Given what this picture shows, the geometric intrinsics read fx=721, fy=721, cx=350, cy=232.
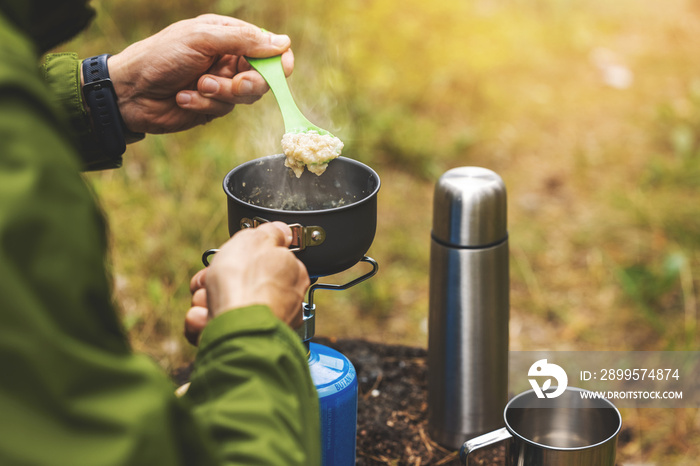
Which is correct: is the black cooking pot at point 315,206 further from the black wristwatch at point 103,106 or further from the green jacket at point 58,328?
the green jacket at point 58,328

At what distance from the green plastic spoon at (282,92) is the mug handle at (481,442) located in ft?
2.80

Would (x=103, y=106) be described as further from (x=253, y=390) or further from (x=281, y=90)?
(x=253, y=390)

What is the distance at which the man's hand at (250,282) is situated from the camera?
1196 millimetres

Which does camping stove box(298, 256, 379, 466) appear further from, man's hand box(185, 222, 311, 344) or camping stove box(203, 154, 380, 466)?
man's hand box(185, 222, 311, 344)

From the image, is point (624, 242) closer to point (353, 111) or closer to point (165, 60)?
point (353, 111)

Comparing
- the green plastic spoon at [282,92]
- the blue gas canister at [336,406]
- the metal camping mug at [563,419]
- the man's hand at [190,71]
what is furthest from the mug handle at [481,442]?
the man's hand at [190,71]

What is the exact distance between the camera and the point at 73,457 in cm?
79

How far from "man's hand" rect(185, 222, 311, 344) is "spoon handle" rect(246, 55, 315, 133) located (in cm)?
60

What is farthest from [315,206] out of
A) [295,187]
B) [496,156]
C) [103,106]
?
[496,156]

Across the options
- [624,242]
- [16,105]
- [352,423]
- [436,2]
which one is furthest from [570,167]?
[16,105]

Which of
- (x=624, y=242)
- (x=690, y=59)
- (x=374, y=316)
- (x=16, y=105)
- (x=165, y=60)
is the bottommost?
(x=374, y=316)

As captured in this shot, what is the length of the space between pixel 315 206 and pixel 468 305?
62 centimetres

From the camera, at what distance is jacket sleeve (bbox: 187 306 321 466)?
3.51 ft

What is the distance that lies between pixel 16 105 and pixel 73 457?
394 mm
